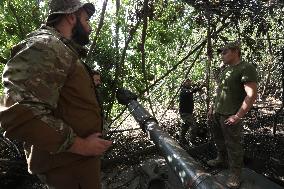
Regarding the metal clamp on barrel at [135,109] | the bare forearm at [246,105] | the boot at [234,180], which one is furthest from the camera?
the boot at [234,180]

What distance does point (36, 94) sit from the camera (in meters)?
1.68

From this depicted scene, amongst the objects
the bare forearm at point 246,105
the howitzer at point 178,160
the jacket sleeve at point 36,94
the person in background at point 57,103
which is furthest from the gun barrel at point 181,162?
the bare forearm at point 246,105

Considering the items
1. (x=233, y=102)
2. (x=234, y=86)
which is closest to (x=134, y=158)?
(x=233, y=102)

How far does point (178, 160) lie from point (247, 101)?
A: 2.07 meters

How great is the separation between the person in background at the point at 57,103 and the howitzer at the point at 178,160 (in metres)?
0.52

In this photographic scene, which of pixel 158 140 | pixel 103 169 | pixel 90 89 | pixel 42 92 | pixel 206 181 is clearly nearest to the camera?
pixel 42 92

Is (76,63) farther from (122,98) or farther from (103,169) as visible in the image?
(103,169)

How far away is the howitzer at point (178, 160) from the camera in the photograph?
1.88 metres

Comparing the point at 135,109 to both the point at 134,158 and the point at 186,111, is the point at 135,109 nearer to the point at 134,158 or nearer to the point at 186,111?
the point at 134,158

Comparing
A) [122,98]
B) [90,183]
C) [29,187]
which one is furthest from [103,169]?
[90,183]

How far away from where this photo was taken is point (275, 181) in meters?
4.75

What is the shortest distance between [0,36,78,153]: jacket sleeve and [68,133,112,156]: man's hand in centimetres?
6

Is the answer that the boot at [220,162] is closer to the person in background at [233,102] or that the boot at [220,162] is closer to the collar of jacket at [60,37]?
the person in background at [233,102]

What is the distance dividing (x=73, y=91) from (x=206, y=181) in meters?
0.93
